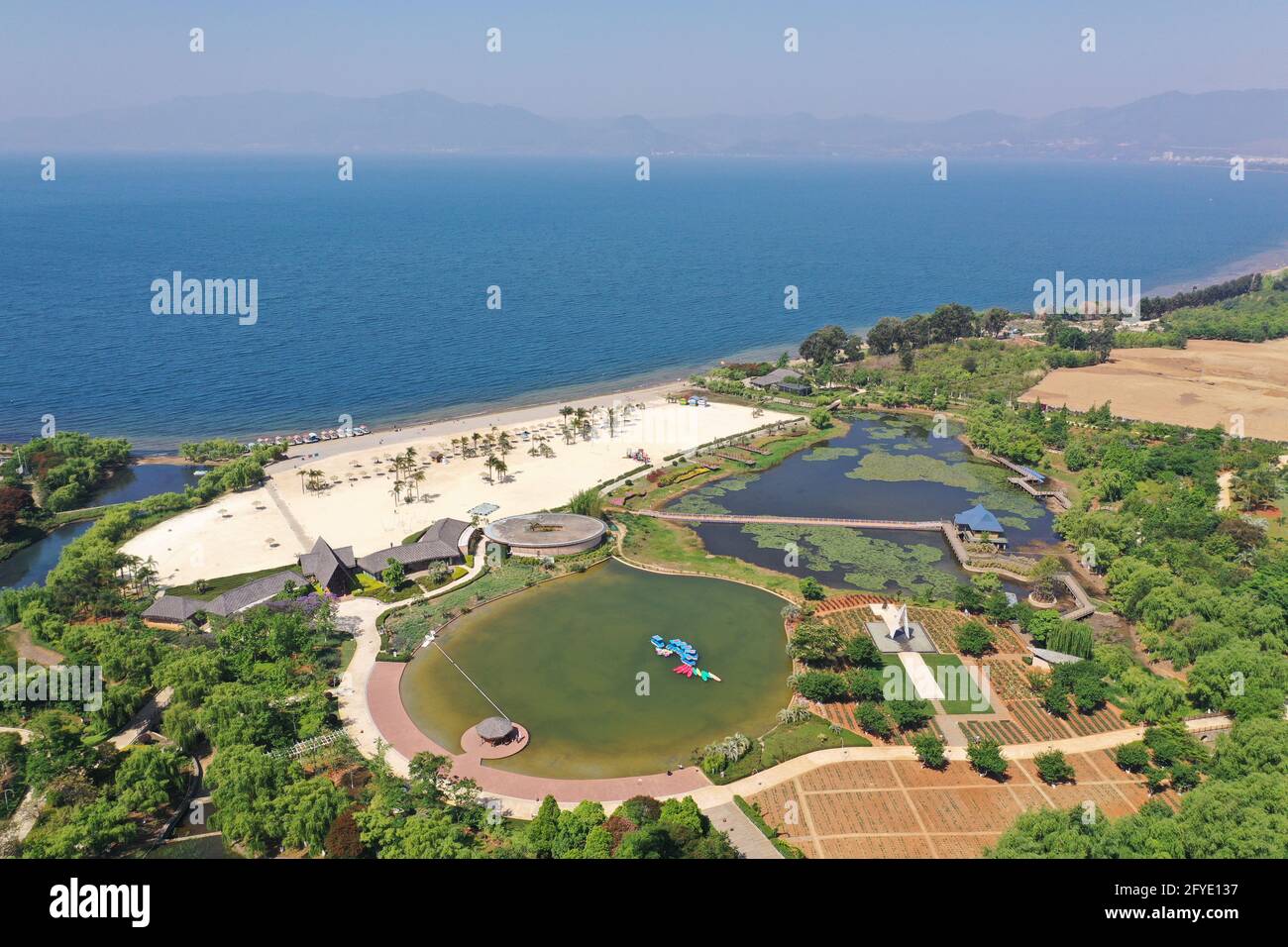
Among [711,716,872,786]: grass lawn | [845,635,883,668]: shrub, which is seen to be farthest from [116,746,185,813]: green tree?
→ [845,635,883,668]: shrub

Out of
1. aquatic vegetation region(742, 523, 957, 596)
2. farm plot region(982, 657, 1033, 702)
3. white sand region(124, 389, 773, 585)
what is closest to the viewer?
farm plot region(982, 657, 1033, 702)

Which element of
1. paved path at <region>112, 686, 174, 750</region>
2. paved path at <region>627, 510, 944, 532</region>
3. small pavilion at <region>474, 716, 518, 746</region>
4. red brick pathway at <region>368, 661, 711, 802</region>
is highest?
paved path at <region>627, 510, 944, 532</region>

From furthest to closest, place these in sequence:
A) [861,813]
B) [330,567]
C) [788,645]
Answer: [330,567] → [788,645] → [861,813]

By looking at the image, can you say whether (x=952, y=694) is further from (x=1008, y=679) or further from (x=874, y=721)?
(x=874, y=721)

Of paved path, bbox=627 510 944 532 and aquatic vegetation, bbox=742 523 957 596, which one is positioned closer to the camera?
aquatic vegetation, bbox=742 523 957 596

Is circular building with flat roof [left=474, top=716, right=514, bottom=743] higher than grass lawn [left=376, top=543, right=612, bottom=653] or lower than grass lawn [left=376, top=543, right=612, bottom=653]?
lower

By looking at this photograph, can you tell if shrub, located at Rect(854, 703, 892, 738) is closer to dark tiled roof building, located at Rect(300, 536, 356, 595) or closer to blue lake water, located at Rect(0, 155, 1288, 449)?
dark tiled roof building, located at Rect(300, 536, 356, 595)

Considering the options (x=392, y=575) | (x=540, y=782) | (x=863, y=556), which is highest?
(x=392, y=575)

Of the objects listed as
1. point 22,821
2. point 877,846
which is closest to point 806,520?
point 877,846
